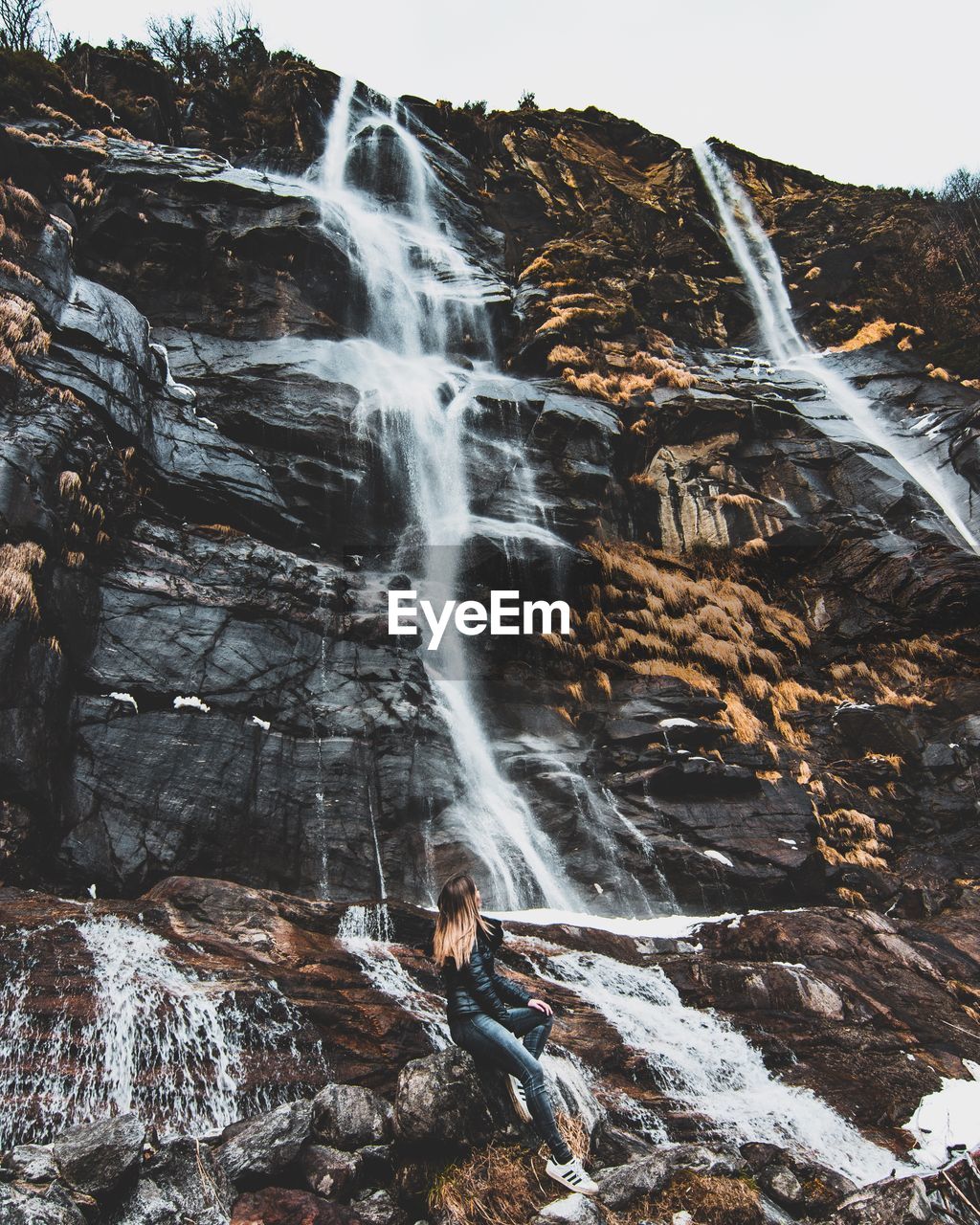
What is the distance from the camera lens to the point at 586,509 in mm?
20844

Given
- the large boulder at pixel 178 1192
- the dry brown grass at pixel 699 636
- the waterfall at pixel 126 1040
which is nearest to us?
the large boulder at pixel 178 1192

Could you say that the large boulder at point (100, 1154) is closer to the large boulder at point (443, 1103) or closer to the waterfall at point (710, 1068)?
the large boulder at point (443, 1103)

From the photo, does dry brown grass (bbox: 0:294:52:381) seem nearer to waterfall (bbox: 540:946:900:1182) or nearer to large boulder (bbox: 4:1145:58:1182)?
large boulder (bbox: 4:1145:58:1182)

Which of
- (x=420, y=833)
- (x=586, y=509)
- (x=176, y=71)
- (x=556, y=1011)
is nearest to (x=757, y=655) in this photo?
(x=586, y=509)

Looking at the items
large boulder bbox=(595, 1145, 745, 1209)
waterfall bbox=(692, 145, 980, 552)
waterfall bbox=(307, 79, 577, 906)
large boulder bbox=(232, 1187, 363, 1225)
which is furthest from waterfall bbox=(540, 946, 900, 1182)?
waterfall bbox=(692, 145, 980, 552)

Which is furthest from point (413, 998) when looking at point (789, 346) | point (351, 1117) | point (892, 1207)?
point (789, 346)

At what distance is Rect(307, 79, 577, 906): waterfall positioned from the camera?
13273 millimetres

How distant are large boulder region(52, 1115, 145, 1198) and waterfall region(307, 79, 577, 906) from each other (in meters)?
7.58

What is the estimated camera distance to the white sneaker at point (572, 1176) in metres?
5.00

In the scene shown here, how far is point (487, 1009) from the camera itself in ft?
18.1

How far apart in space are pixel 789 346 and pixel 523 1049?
30.4 meters

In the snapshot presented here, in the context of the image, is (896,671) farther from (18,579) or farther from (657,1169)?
(18,579)

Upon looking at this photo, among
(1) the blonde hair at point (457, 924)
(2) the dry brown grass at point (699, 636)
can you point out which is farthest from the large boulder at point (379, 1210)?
(2) the dry brown grass at point (699, 636)

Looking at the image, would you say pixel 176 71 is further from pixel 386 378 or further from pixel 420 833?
pixel 420 833
